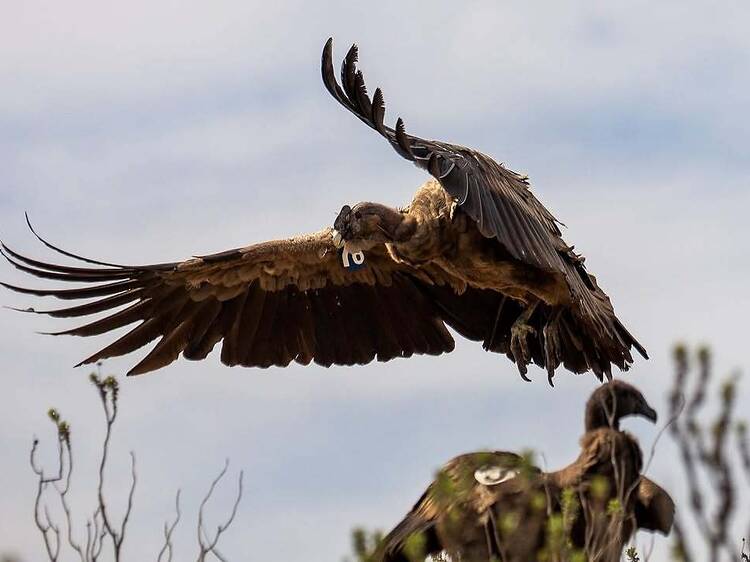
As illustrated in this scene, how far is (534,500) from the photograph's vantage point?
6.12 m

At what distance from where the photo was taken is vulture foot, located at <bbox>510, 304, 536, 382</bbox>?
11.0m

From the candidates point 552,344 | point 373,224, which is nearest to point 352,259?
point 373,224

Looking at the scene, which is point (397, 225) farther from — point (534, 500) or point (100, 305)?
point (534, 500)

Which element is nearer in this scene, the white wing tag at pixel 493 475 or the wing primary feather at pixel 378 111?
the white wing tag at pixel 493 475

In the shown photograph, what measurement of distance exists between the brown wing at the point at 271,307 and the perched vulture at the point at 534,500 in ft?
15.0

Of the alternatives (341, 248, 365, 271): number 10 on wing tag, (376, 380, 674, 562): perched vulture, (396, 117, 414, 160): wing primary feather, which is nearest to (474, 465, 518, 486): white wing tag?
(376, 380, 674, 562): perched vulture

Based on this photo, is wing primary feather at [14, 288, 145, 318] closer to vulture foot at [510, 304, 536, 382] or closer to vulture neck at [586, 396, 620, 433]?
vulture foot at [510, 304, 536, 382]

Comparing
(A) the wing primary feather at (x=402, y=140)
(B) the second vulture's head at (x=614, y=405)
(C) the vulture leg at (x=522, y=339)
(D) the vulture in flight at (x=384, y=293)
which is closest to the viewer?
(B) the second vulture's head at (x=614, y=405)

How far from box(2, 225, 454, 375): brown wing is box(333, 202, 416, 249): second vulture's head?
19.9 inches

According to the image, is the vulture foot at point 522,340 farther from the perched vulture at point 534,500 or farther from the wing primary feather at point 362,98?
the perched vulture at point 534,500

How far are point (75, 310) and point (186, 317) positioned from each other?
2.42 feet

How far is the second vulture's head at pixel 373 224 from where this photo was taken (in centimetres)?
1049

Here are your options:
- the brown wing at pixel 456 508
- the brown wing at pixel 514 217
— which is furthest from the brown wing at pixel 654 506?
the brown wing at pixel 514 217

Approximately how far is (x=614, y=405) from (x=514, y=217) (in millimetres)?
3435
